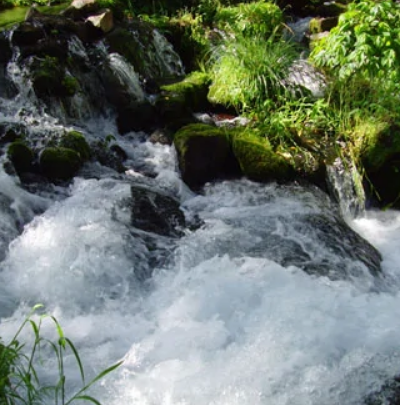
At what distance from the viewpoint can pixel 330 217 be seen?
474cm

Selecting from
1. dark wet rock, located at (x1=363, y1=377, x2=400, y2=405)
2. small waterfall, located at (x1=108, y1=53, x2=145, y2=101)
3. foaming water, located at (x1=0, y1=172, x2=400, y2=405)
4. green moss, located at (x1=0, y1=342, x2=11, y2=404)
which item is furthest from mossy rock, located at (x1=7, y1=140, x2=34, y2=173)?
dark wet rock, located at (x1=363, y1=377, x2=400, y2=405)

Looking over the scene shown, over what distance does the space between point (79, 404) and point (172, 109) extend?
174 inches

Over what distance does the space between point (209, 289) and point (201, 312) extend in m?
0.25

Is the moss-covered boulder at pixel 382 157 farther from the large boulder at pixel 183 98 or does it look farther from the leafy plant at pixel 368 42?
the large boulder at pixel 183 98

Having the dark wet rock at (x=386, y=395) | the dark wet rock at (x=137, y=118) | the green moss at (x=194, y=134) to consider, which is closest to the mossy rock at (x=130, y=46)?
the dark wet rock at (x=137, y=118)

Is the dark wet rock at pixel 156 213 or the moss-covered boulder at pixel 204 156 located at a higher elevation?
the moss-covered boulder at pixel 204 156

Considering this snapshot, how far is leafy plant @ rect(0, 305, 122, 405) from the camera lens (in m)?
1.92

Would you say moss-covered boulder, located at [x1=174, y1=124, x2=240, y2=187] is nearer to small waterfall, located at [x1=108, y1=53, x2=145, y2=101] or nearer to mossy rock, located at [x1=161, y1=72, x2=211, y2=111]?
mossy rock, located at [x1=161, y1=72, x2=211, y2=111]

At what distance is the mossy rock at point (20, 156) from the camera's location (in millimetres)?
4957

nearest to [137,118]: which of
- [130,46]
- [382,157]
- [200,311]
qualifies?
[130,46]

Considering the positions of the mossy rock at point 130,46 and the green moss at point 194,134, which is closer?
the green moss at point 194,134

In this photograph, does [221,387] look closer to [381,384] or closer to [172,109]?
[381,384]

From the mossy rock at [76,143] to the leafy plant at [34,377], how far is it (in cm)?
277

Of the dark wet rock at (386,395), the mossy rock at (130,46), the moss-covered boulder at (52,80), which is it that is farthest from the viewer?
the mossy rock at (130,46)
